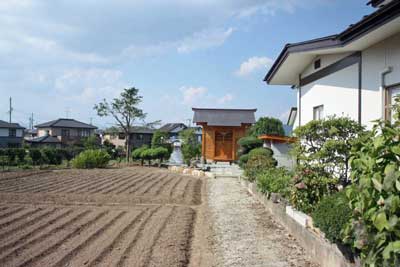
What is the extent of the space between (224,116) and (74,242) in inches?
618

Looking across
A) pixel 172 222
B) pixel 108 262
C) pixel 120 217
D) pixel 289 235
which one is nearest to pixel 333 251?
pixel 289 235

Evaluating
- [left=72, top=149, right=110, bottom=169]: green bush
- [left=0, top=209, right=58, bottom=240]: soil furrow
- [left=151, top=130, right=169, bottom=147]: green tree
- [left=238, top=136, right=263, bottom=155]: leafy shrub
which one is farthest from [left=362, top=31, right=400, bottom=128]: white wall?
[left=151, top=130, right=169, bottom=147]: green tree

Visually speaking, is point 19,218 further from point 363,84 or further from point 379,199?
point 363,84

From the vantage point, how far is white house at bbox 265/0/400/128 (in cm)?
465

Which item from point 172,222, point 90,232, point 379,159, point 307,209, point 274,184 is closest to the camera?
point 379,159

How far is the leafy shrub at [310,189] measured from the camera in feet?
16.0

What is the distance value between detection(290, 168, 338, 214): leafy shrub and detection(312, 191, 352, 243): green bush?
0.96m

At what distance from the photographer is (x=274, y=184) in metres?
6.92

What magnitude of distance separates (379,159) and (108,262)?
3195mm

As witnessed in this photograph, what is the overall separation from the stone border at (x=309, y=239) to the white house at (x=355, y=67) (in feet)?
6.71

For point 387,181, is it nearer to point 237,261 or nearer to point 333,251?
point 333,251

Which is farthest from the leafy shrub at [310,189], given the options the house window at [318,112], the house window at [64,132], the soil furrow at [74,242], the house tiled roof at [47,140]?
the house window at [64,132]

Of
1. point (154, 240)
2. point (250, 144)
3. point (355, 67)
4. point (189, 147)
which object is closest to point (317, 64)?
point (355, 67)

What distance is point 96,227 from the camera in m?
5.51
